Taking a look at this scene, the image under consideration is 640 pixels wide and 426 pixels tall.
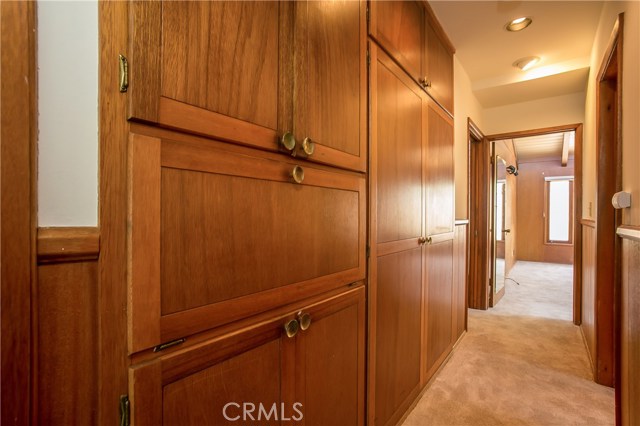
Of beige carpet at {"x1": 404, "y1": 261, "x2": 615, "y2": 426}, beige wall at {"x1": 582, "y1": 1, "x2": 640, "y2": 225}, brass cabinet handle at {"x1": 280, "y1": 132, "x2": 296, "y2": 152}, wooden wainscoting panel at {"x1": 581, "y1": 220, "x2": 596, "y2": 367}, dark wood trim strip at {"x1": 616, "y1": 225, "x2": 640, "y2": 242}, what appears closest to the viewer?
brass cabinet handle at {"x1": 280, "y1": 132, "x2": 296, "y2": 152}

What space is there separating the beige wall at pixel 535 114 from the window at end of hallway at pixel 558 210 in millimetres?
5021

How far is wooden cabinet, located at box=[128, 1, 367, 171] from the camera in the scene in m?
0.60

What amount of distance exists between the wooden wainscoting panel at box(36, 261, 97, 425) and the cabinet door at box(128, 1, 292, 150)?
1.03 feet

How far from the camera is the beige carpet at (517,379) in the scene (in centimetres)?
172

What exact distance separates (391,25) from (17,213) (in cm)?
157

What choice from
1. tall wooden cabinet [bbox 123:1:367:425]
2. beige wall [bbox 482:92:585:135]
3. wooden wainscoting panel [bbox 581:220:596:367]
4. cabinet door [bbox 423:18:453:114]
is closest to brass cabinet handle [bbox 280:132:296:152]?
tall wooden cabinet [bbox 123:1:367:425]

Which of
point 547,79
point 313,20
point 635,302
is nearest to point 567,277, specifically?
point 547,79

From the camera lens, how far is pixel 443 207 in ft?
6.98

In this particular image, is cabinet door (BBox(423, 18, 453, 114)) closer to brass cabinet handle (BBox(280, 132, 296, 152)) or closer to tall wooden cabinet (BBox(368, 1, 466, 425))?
tall wooden cabinet (BBox(368, 1, 466, 425))

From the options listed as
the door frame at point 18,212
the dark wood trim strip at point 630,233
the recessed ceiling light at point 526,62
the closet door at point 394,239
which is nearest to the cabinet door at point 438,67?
the closet door at point 394,239

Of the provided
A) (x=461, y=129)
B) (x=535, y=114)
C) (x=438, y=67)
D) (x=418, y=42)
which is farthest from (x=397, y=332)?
(x=535, y=114)

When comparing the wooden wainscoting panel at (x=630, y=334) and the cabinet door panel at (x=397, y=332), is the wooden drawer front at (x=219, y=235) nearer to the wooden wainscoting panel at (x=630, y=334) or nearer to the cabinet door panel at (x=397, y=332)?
the cabinet door panel at (x=397, y=332)

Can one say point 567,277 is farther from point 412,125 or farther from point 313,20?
point 313,20

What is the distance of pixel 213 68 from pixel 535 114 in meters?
3.80
